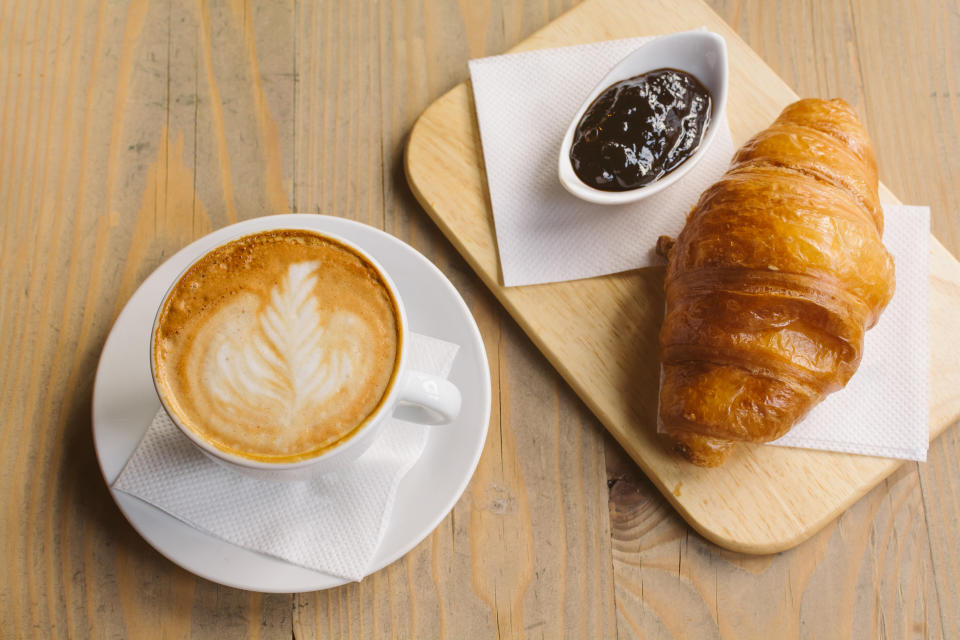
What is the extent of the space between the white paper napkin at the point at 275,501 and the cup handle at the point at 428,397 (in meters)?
0.13

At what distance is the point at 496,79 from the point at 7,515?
1.16 meters

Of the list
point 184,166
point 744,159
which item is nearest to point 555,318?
point 744,159

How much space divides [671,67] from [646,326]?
1.55ft

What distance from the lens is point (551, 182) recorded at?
1.37 m

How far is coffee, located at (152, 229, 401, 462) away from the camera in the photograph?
3.15 feet

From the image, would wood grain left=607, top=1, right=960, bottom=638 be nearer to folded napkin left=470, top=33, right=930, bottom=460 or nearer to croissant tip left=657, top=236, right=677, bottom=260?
folded napkin left=470, top=33, right=930, bottom=460

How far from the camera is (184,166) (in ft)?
4.67

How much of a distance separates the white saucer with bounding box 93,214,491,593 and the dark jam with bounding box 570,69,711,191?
349 mm

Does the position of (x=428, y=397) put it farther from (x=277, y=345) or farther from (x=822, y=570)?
(x=822, y=570)

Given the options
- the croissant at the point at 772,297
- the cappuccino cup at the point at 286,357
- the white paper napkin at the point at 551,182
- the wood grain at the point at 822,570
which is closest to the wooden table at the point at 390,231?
the wood grain at the point at 822,570

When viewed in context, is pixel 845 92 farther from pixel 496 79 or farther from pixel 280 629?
pixel 280 629

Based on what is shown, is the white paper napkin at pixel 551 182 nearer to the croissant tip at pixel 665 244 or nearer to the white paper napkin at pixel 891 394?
the croissant tip at pixel 665 244

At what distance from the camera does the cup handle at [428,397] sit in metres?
0.99

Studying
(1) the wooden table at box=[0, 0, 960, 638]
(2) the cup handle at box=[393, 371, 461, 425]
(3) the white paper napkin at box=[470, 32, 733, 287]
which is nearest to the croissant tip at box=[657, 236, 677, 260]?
(3) the white paper napkin at box=[470, 32, 733, 287]
